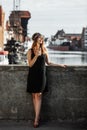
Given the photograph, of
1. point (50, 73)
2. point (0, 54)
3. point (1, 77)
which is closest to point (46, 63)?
point (50, 73)

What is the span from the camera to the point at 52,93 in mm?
7254

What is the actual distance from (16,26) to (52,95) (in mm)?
127886

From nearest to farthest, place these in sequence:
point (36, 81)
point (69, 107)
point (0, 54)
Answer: point (36, 81), point (69, 107), point (0, 54)

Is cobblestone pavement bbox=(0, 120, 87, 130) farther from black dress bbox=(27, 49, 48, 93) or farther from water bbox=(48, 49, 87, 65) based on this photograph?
water bbox=(48, 49, 87, 65)

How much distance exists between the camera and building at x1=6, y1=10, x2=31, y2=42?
11459 centimetres

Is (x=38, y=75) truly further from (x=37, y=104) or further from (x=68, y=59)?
(x=68, y=59)

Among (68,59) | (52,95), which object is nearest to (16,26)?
(68,59)

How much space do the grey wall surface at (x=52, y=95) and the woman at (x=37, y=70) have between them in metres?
0.39

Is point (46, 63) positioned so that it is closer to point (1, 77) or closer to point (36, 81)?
point (36, 81)

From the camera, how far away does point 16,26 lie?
134250mm

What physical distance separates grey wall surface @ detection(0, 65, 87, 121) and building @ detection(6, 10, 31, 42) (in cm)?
9735

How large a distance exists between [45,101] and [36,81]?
0.62 metres

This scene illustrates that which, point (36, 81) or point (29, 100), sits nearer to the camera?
point (36, 81)

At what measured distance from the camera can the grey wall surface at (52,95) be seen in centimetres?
721
